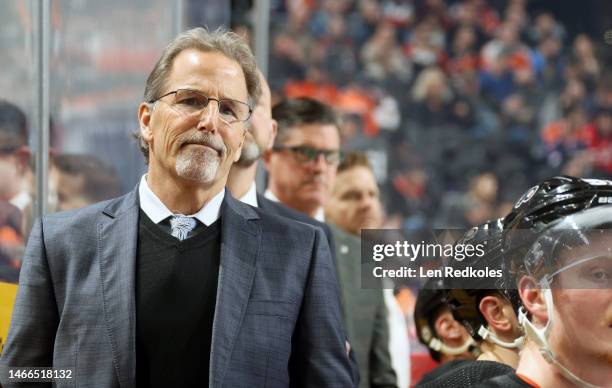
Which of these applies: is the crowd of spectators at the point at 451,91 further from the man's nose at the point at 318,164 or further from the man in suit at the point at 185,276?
the man in suit at the point at 185,276

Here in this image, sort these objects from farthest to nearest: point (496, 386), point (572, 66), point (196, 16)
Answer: point (572, 66)
point (196, 16)
point (496, 386)

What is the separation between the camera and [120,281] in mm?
1867

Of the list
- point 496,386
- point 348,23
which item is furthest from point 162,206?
point 348,23

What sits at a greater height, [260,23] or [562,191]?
[260,23]

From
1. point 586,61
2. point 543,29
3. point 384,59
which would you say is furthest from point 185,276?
point 543,29

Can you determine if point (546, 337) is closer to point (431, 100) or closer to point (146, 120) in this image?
point (146, 120)

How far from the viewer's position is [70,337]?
6.07ft

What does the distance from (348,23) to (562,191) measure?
22.8 ft

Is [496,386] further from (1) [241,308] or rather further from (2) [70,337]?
(2) [70,337]

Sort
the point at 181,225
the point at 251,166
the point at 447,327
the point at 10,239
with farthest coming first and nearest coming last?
the point at 447,327 → the point at 251,166 → the point at 10,239 → the point at 181,225

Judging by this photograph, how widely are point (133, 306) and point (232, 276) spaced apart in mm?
204

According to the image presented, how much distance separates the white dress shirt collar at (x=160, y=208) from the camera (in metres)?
1.96

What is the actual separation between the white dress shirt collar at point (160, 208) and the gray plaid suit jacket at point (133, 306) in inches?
0.6

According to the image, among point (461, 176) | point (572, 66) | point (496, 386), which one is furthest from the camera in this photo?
point (572, 66)
